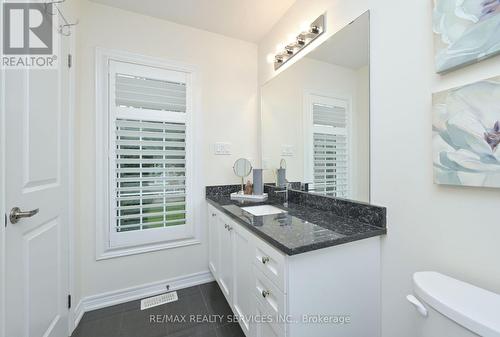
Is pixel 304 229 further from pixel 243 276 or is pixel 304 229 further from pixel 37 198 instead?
pixel 37 198

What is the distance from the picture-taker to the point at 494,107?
2.37 feet

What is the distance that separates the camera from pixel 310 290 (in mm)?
943

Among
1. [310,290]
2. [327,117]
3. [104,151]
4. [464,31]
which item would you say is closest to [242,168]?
[327,117]

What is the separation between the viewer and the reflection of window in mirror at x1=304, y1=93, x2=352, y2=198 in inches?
54.1

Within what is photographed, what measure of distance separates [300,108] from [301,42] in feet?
1.63

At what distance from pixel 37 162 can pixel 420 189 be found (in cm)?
185

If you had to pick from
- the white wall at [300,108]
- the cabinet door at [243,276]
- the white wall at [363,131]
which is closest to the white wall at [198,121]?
the white wall at [300,108]

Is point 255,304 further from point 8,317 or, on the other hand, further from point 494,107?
point 494,107

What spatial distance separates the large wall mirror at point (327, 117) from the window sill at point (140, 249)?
1011mm

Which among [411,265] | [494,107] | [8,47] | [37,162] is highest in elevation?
[8,47]

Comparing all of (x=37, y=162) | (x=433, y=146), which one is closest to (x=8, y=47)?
(x=37, y=162)
